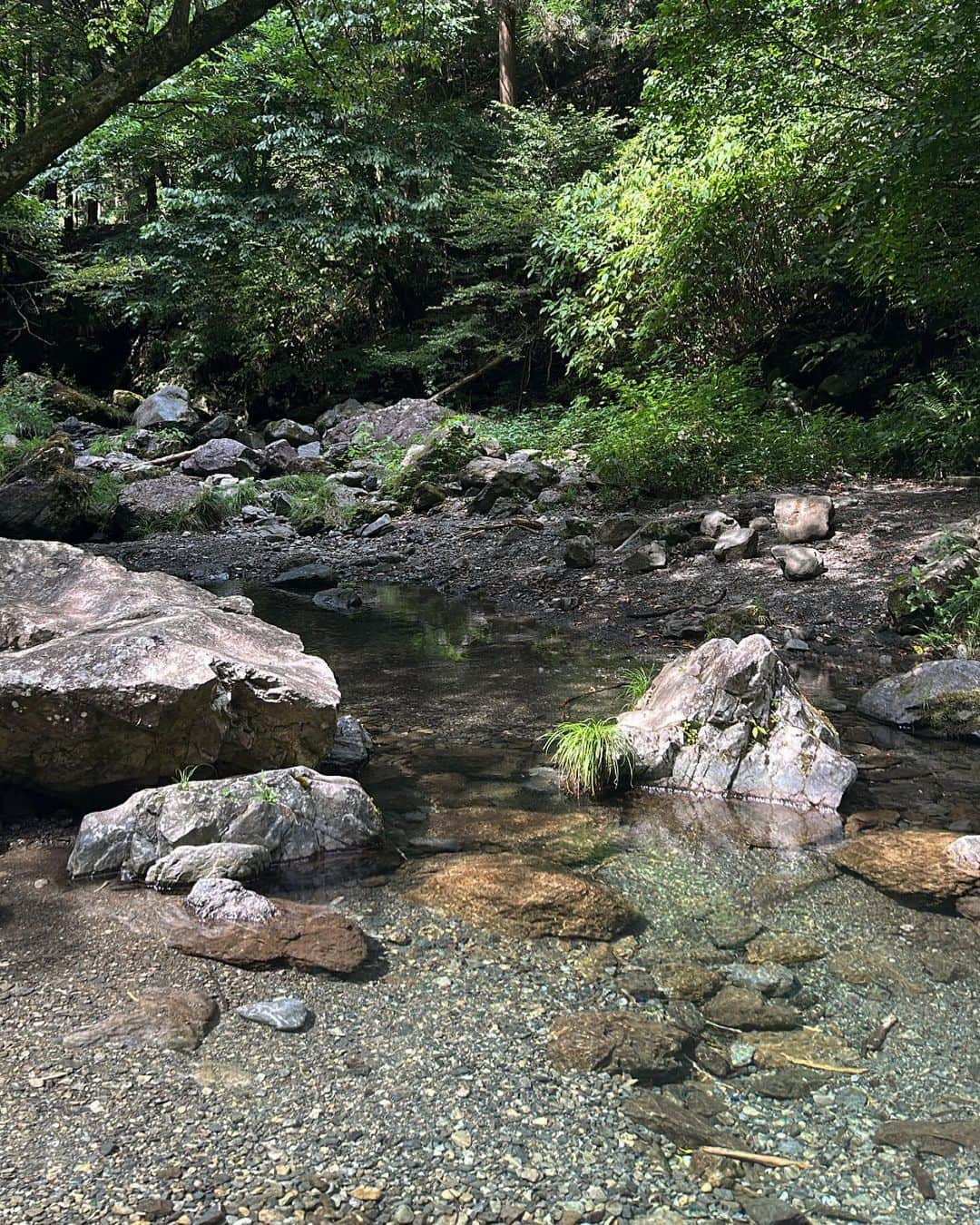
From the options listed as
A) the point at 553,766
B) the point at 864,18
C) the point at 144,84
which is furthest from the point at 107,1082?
the point at 864,18

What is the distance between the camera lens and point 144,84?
7484 mm

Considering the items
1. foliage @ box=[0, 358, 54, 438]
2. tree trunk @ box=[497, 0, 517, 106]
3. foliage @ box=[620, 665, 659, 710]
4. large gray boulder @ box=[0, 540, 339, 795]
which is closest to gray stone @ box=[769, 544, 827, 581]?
foliage @ box=[620, 665, 659, 710]

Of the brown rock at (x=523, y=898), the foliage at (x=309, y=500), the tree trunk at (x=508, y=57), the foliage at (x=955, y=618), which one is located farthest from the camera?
the tree trunk at (x=508, y=57)

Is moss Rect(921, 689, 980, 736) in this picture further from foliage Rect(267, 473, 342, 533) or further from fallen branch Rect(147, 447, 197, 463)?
fallen branch Rect(147, 447, 197, 463)

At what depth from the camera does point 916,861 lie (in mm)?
3646

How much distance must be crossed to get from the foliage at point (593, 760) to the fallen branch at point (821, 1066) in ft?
6.52

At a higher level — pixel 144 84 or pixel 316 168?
pixel 316 168

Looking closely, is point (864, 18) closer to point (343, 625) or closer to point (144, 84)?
point (144, 84)

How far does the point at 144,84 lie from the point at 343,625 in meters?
4.80

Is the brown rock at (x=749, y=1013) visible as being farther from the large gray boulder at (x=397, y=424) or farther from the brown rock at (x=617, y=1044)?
the large gray boulder at (x=397, y=424)

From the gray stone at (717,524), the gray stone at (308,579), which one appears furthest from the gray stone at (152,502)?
the gray stone at (717,524)

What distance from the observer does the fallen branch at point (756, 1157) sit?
83.2 inches

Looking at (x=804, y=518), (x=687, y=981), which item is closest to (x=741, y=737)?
(x=687, y=981)

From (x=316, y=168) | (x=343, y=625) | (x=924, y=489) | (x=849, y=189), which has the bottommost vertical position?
(x=343, y=625)
